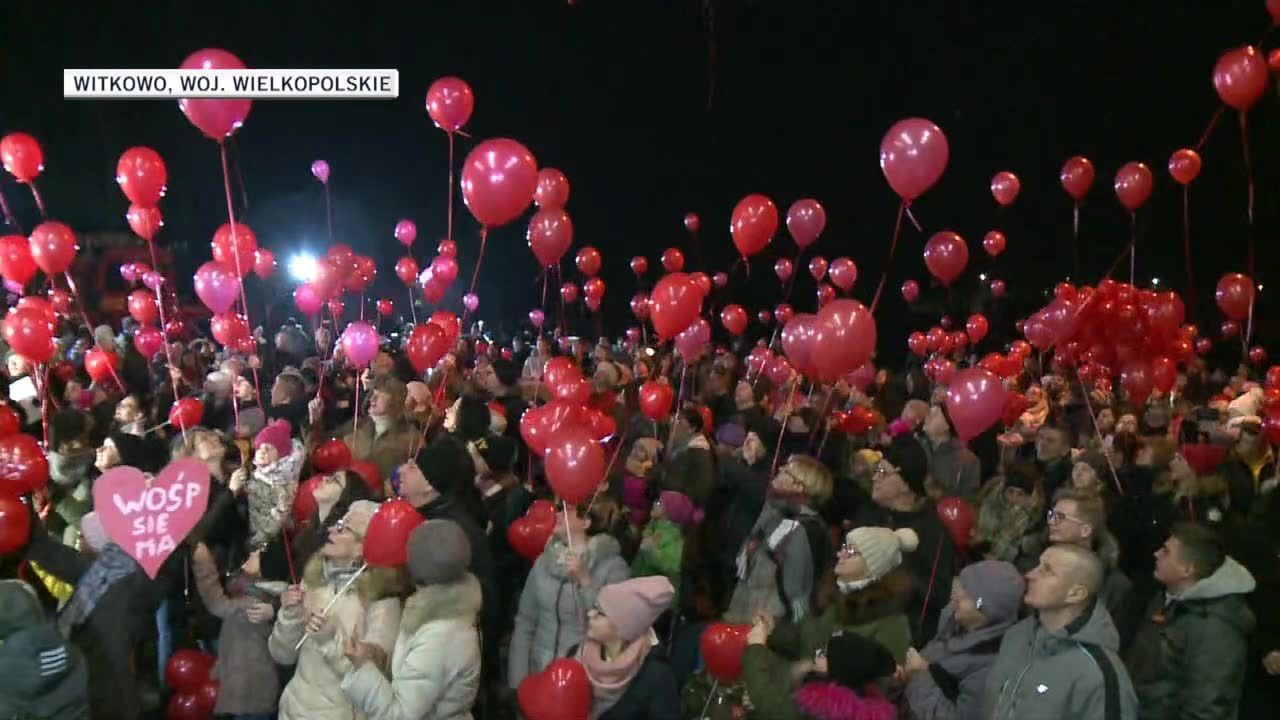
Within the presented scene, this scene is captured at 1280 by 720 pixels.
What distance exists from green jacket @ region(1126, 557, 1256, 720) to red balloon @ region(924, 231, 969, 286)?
506cm

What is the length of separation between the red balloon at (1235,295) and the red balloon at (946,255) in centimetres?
262

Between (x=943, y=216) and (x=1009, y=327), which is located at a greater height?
(x=943, y=216)

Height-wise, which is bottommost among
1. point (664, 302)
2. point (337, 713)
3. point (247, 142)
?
point (337, 713)

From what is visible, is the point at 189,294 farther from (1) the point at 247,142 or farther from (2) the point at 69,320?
(2) the point at 69,320

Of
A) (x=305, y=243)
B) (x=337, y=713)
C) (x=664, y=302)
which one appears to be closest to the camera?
(x=337, y=713)

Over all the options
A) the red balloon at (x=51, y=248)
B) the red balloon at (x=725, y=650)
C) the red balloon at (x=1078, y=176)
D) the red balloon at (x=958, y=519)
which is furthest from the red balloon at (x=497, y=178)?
the red balloon at (x=1078, y=176)

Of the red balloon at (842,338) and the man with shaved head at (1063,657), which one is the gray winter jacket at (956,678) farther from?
the red balloon at (842,338)

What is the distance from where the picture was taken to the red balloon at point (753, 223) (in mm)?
6918

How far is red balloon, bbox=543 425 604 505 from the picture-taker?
4.04 metres

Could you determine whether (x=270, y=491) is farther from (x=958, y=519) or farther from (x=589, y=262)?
(x=589, y=262)

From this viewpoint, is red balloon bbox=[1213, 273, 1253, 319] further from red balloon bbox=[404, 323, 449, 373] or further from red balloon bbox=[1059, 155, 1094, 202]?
red balloon bbox=[404, 323, 449, 373]

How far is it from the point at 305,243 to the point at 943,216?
12.2 m

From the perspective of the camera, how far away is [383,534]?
321 cm

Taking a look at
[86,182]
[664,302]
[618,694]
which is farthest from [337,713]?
[86,182]
